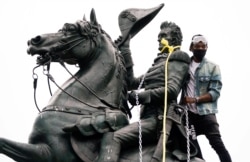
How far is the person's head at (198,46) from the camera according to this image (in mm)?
12805

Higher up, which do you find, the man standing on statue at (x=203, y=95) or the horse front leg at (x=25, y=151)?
the man standing on statue at (x=203, y=95)

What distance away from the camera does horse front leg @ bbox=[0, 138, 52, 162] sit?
11625 mm

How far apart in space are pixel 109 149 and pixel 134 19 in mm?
2778

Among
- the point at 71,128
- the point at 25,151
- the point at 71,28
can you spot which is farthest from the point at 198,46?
the point at 25,151

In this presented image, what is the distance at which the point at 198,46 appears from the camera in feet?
42.0

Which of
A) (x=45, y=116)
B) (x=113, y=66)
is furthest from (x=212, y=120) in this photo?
(x=45, y=116)

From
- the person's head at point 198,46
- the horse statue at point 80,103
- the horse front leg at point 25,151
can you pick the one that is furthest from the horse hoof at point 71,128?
the person's head at point 198,46

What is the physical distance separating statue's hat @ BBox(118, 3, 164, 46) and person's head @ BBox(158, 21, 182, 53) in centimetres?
73

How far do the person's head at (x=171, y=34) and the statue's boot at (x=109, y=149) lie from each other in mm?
1894

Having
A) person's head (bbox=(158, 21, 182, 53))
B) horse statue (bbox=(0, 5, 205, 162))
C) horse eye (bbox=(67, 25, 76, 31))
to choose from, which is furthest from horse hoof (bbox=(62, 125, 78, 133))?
person's head (bbox=(158, 21, 182, 53))

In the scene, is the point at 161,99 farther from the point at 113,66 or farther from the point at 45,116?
the point at 45,116

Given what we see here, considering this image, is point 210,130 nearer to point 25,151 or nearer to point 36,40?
point 25,151

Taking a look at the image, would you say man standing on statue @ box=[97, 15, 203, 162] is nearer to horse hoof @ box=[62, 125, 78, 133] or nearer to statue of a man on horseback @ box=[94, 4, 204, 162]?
statue of a man on horseback @ box=[94, 4, 204, 162]

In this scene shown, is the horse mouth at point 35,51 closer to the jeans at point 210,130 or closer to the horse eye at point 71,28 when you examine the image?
the horse eye at point 71,28
